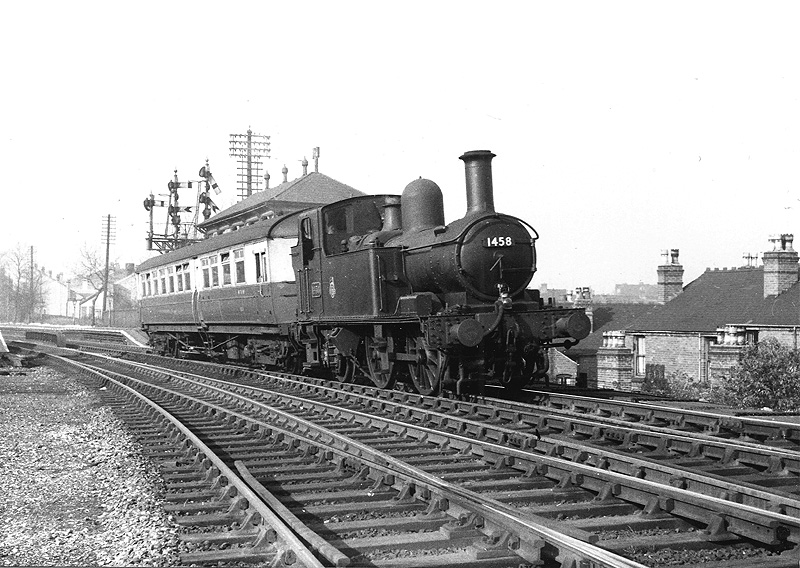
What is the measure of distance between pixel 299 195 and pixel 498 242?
33.8 metres

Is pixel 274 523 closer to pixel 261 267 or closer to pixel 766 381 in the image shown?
pixel 261 267

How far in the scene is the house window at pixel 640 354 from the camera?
2906cm

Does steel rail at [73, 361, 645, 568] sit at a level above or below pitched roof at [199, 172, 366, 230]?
below

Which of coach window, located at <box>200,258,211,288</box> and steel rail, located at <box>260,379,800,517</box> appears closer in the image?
steel rail, located at <box>260,379,800,517</box>

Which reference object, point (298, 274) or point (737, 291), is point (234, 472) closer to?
point (298, 274)

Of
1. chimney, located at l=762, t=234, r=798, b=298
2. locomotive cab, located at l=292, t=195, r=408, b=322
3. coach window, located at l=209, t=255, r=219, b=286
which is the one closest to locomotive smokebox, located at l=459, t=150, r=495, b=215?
locomotive cab, located at l=292, t=195, r=408, b=322

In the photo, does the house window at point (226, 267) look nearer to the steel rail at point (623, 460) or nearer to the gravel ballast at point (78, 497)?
the gravel ballast at point (78, 497)

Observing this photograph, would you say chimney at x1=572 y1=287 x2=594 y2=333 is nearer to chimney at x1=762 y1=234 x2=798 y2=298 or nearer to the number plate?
chimney at x1=762 y1=234 x2=798 y2=298

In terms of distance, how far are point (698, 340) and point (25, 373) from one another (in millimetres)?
19736

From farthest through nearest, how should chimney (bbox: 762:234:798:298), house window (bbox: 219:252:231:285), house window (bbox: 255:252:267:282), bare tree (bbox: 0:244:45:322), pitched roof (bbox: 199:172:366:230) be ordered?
bare tree (bbox: 0:244:45:322) < pitched roof (bbox: 199:172:366:230) < chimney (bbox: 762:234:798:298) < house window (bbox: 219:252:231:285) < house window (bbox: 255:252:267:282)

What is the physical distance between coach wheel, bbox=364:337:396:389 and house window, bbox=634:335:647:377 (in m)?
17.8

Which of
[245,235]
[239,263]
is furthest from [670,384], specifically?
[245,235]

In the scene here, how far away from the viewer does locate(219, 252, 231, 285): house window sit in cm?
1930

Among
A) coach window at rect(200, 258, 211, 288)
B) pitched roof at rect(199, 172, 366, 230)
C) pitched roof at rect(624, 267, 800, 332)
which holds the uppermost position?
pitched roof at rect(199, 172, 366, 230)
